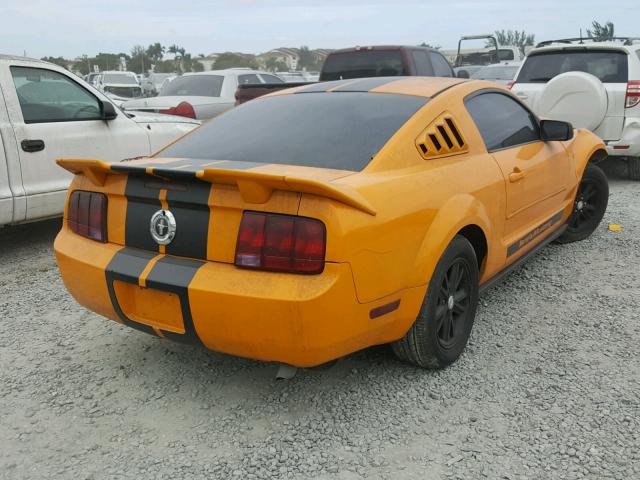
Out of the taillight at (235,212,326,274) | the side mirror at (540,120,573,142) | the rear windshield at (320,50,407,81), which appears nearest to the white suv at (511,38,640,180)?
the rear windshield at (320,50,407,81)

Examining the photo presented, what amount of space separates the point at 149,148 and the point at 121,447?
411cm

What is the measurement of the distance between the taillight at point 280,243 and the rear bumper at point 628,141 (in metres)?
6.08

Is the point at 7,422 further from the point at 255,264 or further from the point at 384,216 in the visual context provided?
the point at 384,216

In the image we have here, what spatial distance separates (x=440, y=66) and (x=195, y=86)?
4.20m

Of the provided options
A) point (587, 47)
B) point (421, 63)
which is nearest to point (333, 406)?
point (587, 47)

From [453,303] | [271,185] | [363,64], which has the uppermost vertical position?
Result: [363,64]

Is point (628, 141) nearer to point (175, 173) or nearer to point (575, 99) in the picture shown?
point (575, 99)

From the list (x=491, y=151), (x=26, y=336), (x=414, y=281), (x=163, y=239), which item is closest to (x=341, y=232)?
(x=414, y=281)

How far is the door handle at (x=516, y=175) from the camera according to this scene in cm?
354

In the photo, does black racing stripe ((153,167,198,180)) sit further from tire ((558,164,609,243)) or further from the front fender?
tire ((558,164,609,243))

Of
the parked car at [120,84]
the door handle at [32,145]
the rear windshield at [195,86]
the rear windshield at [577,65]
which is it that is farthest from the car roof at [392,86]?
the parked car at [120,84]

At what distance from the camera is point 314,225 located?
91.7 inches

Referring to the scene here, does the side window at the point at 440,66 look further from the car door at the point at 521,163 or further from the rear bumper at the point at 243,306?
the rear bumper at the point at 243,306

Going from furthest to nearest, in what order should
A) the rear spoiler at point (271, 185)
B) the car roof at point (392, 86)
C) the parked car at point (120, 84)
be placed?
1. the parked car at point (120, 84)
2. the car roof at point (392, 86)
3. the rear spoiler at point (271, 185)
